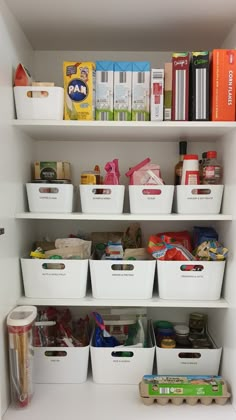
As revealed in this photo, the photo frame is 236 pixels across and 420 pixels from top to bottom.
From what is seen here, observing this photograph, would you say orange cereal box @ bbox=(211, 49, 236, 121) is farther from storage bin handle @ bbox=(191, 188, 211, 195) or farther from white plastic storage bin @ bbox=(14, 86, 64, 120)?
white plastic storage bin @ bbox=(14, 86, 64, 120)

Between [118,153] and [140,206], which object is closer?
[140,206]

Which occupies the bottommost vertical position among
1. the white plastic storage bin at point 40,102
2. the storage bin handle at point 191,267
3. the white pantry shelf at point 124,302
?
the white pantry shelf at point 124,302

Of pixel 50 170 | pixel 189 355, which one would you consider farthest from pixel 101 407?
pixel 50 170

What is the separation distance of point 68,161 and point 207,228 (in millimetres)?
660

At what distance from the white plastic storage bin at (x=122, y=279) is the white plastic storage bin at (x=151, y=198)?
0.19 metres

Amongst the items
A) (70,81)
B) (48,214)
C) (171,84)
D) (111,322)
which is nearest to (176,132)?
(171,84)

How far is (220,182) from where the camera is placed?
125 cm

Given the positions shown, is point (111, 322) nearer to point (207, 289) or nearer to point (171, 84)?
point (207, 289)

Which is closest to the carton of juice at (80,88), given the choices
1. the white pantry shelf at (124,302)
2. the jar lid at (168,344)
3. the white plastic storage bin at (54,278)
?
the white plastic storage bin at (54,278)

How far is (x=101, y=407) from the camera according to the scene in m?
1.11

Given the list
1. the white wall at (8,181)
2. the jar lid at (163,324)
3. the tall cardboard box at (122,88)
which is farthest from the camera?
the jar lid at (163,324)

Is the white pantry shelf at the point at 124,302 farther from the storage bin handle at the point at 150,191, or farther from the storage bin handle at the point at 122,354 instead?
Result: the storage bin handle at the point at 150,191

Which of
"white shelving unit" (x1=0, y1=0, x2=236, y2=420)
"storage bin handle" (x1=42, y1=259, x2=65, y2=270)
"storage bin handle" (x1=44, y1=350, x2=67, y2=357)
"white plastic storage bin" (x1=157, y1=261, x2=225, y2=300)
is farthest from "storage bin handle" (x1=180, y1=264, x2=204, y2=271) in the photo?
"storage bin handle" (x1=44, y1=350, x2=67, y2=357)

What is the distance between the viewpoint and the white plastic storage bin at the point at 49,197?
3.92ft
